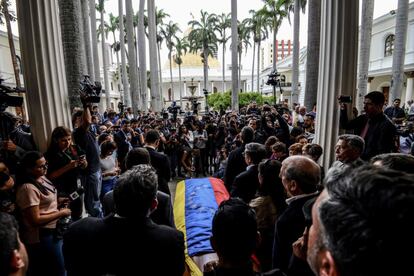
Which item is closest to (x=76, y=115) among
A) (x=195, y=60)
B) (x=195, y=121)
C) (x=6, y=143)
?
(x=6, y=143)

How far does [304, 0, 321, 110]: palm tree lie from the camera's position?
9.16 meters

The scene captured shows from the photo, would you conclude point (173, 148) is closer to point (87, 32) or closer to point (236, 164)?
point (236, 164)

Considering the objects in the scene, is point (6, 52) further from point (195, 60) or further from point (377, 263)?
point (195, 60)

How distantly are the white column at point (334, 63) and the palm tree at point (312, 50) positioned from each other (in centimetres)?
592

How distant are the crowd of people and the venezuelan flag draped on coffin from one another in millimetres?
470

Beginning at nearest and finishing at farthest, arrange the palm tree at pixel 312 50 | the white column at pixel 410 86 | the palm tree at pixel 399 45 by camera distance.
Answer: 1. the palm tree at pixel 312 50
2. the palm tree at pixel 399 45
3. the white column at pixel 410 86

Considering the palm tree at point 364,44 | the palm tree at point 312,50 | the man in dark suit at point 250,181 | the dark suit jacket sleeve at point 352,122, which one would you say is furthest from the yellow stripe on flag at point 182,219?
the palm tree at point 364,44

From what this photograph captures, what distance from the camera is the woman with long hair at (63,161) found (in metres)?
3.13

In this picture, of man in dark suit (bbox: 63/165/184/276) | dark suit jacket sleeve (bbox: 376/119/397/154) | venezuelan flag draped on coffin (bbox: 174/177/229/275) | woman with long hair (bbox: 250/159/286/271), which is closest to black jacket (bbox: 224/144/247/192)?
venezuelan flag draped on coffin (bbox: 174/177/229/275)

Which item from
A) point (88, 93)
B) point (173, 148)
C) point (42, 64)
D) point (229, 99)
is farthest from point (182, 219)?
point (229, 99)

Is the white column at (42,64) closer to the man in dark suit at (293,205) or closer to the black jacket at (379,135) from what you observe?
the man in dark suit at (293,205)

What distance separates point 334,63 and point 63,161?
382 cm

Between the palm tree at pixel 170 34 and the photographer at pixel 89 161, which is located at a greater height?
the palm tree at pixel 170 34

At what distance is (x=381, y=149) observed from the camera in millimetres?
3580
